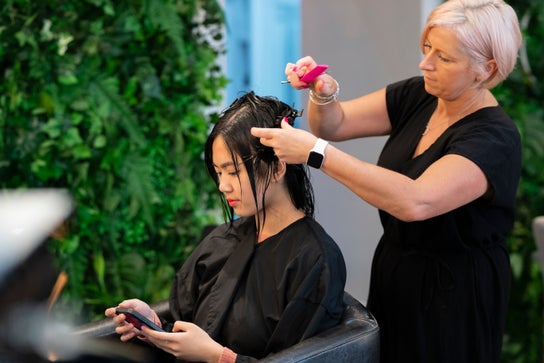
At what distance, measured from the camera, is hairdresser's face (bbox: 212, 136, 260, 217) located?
1.83m

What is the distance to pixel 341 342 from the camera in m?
1.77

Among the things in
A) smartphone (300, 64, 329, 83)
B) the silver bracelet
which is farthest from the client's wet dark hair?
the silver bracelet

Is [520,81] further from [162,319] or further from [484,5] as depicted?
[162,319]

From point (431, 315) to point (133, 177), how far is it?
1.46m

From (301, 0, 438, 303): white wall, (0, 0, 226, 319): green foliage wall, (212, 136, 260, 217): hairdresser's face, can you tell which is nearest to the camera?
(212, 136, 260, 217): hairdresser's face

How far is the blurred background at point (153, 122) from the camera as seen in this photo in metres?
3.00

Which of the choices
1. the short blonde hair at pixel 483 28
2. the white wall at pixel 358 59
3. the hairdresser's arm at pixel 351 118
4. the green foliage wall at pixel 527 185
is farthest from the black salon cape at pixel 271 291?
the green foliage wall at pixel 527 185

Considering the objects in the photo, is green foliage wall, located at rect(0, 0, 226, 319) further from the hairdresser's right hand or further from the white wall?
the hairdresser's right hand

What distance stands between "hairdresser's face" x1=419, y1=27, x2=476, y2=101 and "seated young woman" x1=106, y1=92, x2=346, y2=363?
0.36m

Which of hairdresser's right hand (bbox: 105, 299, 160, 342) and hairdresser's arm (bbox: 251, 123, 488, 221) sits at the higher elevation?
hairdresser's arm (bbox: 251, 123, 488, 221)

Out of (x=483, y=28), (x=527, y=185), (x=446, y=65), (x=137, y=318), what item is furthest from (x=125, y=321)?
(x=527, y=185)

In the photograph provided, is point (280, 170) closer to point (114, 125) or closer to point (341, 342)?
point (341, 342)

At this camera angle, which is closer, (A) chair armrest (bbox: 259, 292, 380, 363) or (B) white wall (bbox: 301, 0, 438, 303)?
(A) chair armrest (bbox: 259, 292, 380, 363)

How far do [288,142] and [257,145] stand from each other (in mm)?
114
